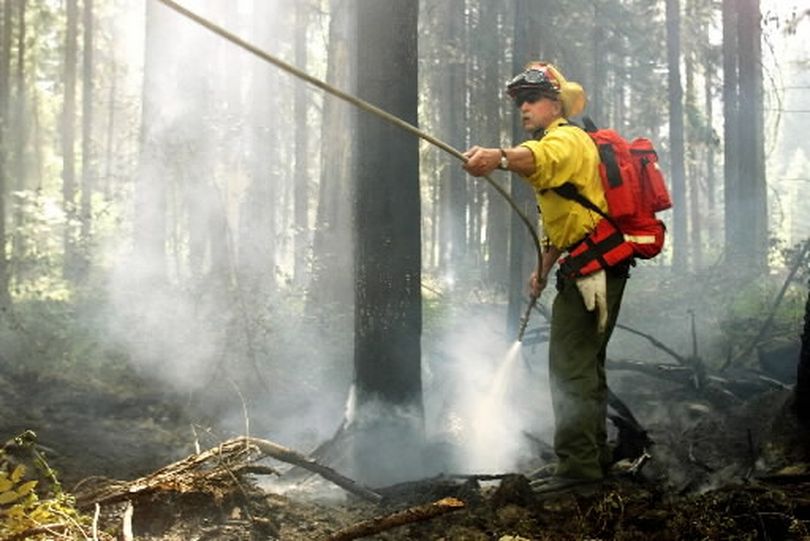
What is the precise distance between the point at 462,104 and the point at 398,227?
1628cm

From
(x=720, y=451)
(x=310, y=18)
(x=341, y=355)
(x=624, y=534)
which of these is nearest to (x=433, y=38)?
(x=310, y=18)

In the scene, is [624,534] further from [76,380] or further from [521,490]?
[76,380]

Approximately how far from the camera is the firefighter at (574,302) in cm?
432

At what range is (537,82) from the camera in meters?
4.39

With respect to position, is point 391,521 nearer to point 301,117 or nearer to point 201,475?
point 201,475

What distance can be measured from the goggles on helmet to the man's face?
3 cm

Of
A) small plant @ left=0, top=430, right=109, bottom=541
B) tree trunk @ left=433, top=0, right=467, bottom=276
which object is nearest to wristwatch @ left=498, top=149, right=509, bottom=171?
small plant @ left=0, top=430, right=109, bottom=541

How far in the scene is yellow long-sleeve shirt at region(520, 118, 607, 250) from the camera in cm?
399

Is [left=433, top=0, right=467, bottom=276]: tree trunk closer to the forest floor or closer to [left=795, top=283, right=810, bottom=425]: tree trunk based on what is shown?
the forest floor

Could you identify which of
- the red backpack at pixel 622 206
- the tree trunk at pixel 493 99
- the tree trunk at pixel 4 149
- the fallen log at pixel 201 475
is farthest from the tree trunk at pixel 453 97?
the fallen log at pixel 201 475

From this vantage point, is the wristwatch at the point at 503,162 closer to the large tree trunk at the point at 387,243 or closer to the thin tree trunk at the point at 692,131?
the large tree trunk at the point at 387,243

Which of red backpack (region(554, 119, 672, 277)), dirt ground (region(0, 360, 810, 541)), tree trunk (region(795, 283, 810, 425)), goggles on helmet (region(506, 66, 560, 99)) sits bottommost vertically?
dirt ground (region(0, 360, 810, 541))

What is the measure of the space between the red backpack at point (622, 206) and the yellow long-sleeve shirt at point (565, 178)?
0.05 meters

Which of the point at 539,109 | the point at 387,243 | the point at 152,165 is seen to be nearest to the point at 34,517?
the point at 387,243
